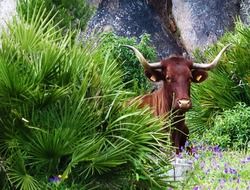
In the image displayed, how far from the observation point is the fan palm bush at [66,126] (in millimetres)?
7637

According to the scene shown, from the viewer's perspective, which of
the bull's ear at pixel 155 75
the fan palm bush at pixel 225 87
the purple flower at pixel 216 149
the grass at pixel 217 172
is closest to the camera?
the grass at pixel 217 172

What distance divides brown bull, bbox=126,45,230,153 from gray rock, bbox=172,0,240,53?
33.5ft

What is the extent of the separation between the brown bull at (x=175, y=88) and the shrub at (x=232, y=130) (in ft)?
7.32

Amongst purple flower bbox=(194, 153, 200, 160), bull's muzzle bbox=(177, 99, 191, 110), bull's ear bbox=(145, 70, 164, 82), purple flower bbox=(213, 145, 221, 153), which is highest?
bull's ear bbox=(145, 70, 164, 82)

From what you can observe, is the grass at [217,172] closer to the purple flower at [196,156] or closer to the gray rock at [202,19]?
the purple flower at [196,156]

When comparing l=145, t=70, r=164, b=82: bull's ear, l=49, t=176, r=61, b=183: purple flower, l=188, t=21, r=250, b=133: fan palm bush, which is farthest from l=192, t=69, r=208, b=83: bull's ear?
l=49, t=176, r=61, b=183: purple flower

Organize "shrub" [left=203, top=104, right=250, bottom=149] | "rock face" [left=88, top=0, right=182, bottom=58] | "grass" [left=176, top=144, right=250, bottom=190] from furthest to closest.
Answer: "rock face" [left=88, top=0, right=182, bottom=58] < "shrub" [left=203, top=104, right=250, bottom=149] < "grass" [left=176, top=144, right=250, bottom=190]

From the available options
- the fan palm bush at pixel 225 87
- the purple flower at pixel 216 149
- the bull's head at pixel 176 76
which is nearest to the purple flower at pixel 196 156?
the bull's head at pixel 176 76

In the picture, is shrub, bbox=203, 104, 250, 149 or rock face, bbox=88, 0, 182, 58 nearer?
shrub, bbox=203, 104, 250, 149

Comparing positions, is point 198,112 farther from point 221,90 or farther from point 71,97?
point 71,97

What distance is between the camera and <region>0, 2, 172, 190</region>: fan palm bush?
7637mm

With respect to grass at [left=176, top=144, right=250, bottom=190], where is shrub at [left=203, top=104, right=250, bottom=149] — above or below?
above

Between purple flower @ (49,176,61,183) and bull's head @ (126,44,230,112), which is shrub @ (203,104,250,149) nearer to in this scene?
bull's head @ (126,44,230,112)

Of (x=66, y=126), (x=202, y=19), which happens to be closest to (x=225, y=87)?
(x=202, y=19)
